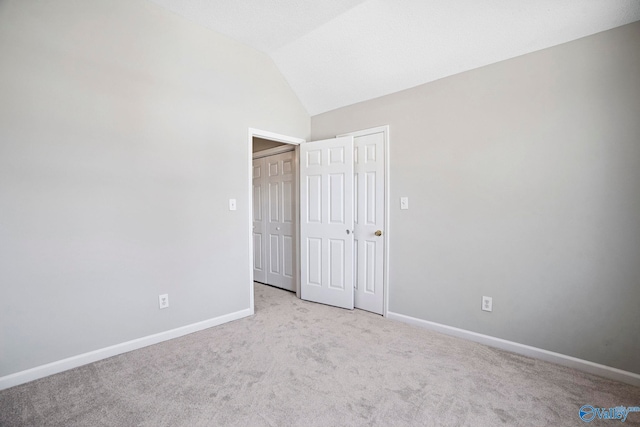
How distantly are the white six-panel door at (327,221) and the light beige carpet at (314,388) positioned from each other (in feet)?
2.87

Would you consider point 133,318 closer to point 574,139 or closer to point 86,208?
point 86,208

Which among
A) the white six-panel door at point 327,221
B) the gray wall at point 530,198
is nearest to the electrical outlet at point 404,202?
the gray wall at point 530,198

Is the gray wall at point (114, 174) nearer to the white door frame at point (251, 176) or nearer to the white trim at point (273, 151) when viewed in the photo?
the white door frame at point (251, 176)

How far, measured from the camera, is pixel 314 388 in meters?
1.84

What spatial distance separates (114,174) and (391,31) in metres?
2.48

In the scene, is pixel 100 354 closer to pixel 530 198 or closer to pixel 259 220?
pixel 259 220


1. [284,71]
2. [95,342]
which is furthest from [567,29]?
[95,342]

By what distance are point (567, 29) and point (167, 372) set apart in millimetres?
3597

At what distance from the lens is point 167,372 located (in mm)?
2014

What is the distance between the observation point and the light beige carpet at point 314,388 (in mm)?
1581

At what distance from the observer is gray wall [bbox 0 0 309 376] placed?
1.88 m

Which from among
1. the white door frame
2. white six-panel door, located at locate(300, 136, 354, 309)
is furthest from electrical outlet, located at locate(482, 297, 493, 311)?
the white door frame

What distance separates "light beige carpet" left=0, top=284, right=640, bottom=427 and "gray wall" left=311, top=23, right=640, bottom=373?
0.35 meters

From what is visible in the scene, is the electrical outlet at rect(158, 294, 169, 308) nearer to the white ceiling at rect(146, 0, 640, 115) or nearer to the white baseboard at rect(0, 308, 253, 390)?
the white baseboard at rect(0, 308, 253, 390)
